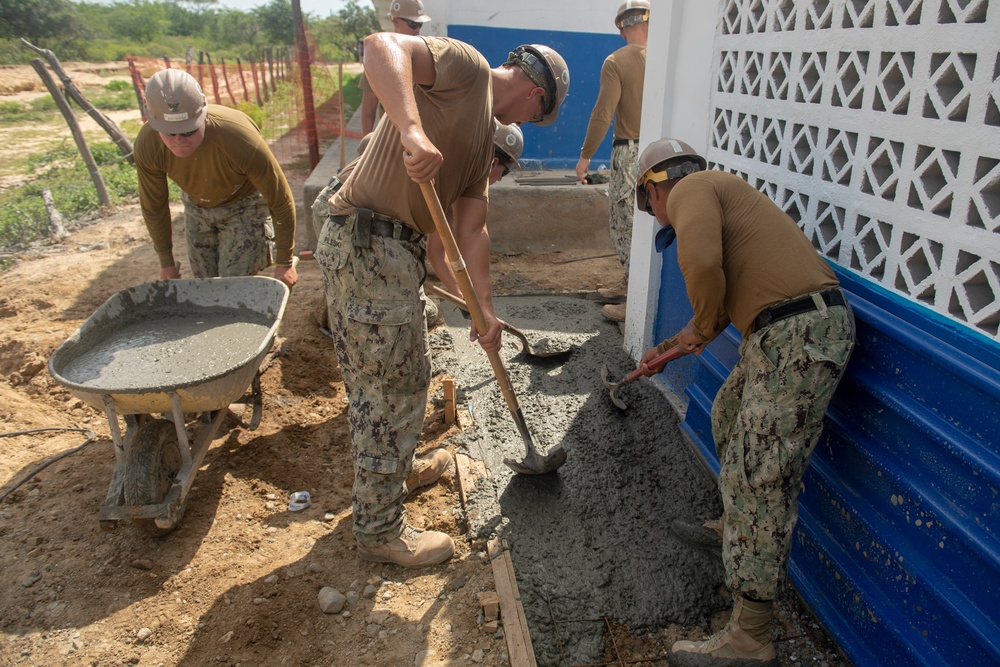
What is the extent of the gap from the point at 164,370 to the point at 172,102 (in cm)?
141

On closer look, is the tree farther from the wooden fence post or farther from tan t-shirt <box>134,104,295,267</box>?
tan t-shirt <box>134,104,295,267</box>

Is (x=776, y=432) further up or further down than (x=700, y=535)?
further up

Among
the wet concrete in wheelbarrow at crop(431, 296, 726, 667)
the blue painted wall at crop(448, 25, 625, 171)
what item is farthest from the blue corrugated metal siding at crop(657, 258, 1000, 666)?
the blue painted wall at crop(448, 25, 625, 171)

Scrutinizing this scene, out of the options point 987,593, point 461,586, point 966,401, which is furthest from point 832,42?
point 461,586

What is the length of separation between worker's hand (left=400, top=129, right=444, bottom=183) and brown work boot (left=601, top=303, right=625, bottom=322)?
3361mm

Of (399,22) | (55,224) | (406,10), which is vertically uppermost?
(406,10)

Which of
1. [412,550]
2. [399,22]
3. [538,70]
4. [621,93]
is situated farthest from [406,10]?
[412,550]

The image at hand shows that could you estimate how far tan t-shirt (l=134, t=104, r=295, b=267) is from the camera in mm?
3594

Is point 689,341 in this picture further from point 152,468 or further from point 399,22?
point 399,22

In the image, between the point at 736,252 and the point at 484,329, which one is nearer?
the point at 736,252

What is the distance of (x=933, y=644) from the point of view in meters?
2.05

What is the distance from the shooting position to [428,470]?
328 cm

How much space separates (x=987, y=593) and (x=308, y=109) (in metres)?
8.81

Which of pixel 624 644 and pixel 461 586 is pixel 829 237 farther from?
pixel 461 586
